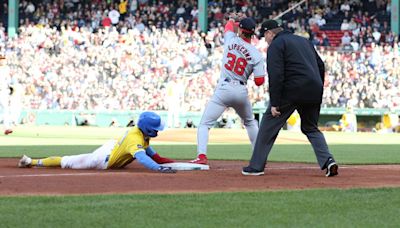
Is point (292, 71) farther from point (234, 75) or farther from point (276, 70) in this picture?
point (234, 75)

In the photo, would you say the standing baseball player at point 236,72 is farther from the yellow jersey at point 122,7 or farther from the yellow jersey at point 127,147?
the yellow jersey at point 122,7

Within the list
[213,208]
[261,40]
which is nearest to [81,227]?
[213,208]

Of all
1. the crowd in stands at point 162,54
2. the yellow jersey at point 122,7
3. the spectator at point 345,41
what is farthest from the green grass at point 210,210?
the yellow jersey at point 122,7

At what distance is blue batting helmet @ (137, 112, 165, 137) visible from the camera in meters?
10.4

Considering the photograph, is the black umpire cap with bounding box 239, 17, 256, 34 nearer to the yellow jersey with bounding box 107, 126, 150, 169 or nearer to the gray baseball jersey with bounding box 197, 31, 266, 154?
the gray baseball jersey with bounding box 197, 31, 266, 154

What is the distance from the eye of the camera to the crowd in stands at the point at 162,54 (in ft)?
108

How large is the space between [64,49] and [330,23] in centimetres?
1152

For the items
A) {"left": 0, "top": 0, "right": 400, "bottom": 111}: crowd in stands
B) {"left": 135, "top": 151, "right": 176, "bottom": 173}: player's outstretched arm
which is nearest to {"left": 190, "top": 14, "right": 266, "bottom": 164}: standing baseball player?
{"left": 135, "top": 151, "right": 176, "bottom": 173}: player's outstretched arm

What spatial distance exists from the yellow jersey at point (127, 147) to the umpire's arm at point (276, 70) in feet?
5.22

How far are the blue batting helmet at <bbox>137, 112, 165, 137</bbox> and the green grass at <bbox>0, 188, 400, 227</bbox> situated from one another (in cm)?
245

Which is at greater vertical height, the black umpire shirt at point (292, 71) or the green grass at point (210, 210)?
the black umpire shirt at point (292, 71)

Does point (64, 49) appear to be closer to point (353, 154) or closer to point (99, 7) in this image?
point (99, 7)

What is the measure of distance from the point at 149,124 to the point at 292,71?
1.75 metres

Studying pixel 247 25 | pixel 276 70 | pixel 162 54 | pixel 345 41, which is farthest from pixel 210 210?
pixel 162 54
